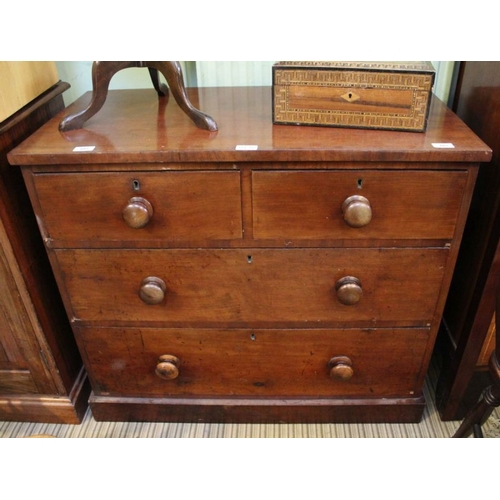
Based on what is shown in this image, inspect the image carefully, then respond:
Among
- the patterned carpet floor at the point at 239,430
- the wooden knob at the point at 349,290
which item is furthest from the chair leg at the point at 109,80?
the patterned carpet floor at the point at 239,430

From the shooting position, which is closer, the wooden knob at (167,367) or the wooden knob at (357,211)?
the wooden knob at (357,211)

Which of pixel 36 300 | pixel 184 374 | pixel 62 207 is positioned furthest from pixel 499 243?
pixel 36 300

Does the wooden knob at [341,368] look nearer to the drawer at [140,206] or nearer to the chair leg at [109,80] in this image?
the drawer at [140,206]

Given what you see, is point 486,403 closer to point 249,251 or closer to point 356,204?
point 356,204

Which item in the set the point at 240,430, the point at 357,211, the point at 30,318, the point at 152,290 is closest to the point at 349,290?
the point at 357,211

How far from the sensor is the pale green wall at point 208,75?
144cm

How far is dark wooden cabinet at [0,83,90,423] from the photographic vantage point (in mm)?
1169

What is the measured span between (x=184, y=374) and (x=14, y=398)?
1.86 feet

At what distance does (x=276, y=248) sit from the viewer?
1.11 m

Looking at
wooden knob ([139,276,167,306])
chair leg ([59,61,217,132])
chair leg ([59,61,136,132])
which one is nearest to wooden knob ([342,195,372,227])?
chair leg ([59,61,217,132])

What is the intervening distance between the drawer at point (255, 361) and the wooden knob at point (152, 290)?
5.7 inches

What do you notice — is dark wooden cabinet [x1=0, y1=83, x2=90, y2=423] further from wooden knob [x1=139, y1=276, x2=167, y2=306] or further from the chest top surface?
wooden knob [x1=139, y1=276, x2=167, y2=306]

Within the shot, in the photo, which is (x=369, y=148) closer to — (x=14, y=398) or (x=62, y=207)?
(x=62, y=207)

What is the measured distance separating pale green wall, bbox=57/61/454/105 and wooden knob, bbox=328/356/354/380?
867 mm
